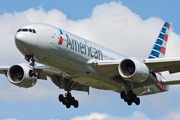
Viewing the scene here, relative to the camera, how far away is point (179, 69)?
3366 centimetres

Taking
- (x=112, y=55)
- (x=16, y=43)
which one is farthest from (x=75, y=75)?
(x=16, y=43)

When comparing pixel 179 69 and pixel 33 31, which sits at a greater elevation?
pixel 33 31

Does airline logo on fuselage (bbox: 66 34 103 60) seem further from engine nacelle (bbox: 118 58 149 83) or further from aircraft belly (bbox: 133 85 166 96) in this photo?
aircraft belly (bbox: 133 85 166 96)

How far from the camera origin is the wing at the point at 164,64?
31.8 metres

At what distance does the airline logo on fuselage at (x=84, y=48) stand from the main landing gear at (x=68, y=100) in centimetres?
676

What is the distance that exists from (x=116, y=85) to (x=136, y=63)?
5.68 meters

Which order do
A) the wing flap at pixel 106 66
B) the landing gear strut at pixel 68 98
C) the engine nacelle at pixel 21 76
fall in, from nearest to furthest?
the wing flap at pixel 106 66 < the engine nacelle at pixel 21 76 < the landing gear strut at pixel 68 98

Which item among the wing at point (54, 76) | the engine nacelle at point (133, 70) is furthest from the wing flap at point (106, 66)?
the wing at point (54, 76)

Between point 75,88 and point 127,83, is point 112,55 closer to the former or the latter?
point 127,83

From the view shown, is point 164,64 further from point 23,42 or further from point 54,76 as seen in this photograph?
point 23,42

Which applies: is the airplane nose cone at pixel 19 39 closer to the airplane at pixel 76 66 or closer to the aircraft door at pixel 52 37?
the airplane at pixel 76 66

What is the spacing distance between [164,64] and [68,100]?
1132cm

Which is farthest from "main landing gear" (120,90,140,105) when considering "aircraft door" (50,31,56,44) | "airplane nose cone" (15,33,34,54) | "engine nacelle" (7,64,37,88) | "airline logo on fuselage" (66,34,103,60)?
"airplane nose cone" (15,33,34,54)

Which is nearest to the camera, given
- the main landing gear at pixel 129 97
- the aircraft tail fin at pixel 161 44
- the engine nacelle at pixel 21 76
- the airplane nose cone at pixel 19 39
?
the airplane nose cone at pixel 19 39
